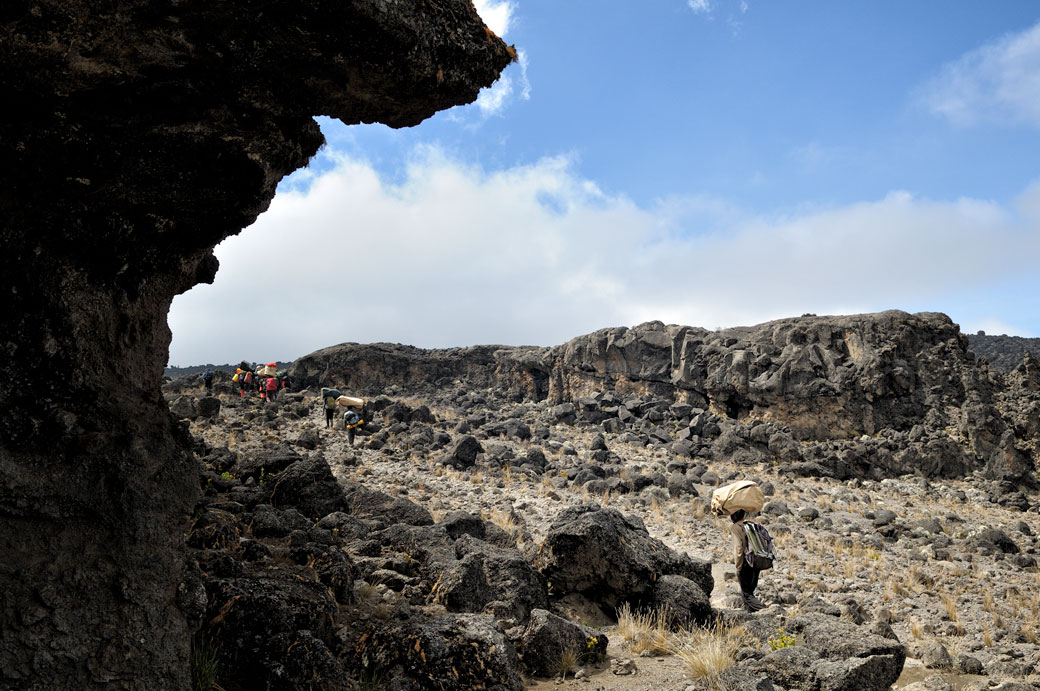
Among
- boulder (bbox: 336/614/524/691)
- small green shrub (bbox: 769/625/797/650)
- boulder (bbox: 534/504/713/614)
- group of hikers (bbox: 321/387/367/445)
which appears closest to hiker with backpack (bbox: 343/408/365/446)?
group of hikers (bbox: 321/387/367/445)

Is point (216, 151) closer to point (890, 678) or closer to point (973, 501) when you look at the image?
point (890, 678)

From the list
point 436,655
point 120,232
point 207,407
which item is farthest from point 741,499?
point 207,407

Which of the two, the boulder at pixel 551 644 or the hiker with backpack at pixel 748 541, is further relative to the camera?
the hiker with backpack at pixel 748 541

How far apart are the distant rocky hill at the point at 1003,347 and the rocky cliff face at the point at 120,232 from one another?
273 ft

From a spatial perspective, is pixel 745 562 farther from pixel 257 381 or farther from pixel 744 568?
pixel 257 381

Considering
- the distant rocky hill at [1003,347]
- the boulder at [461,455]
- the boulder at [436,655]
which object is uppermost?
the distant rocky hill at [1003,347]

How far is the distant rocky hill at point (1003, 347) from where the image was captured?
70250mm

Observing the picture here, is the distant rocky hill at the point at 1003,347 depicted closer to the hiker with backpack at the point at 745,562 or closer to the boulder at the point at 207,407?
the hiker with backpack at the point at 745,562

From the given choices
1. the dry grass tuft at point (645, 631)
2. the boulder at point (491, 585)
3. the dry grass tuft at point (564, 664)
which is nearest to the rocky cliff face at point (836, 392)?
the dry grass tuft at point (645, 631)

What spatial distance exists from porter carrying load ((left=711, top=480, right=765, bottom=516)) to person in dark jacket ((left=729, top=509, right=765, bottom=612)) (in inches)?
4.3

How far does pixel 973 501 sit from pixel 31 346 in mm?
23098

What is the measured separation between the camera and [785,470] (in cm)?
2120

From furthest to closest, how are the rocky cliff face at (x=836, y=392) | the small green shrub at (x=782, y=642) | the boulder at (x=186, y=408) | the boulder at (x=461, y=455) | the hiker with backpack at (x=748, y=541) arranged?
the rocky cliff face at (x=836, y=392) < the boulder at (x=186, y=408) < the boulder at (x=461, y=455) < the hiker with backpack at (x=748, y=541) < the small green shrub at (x=782, y=642)

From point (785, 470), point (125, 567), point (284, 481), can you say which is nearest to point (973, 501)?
point (785, 470)
